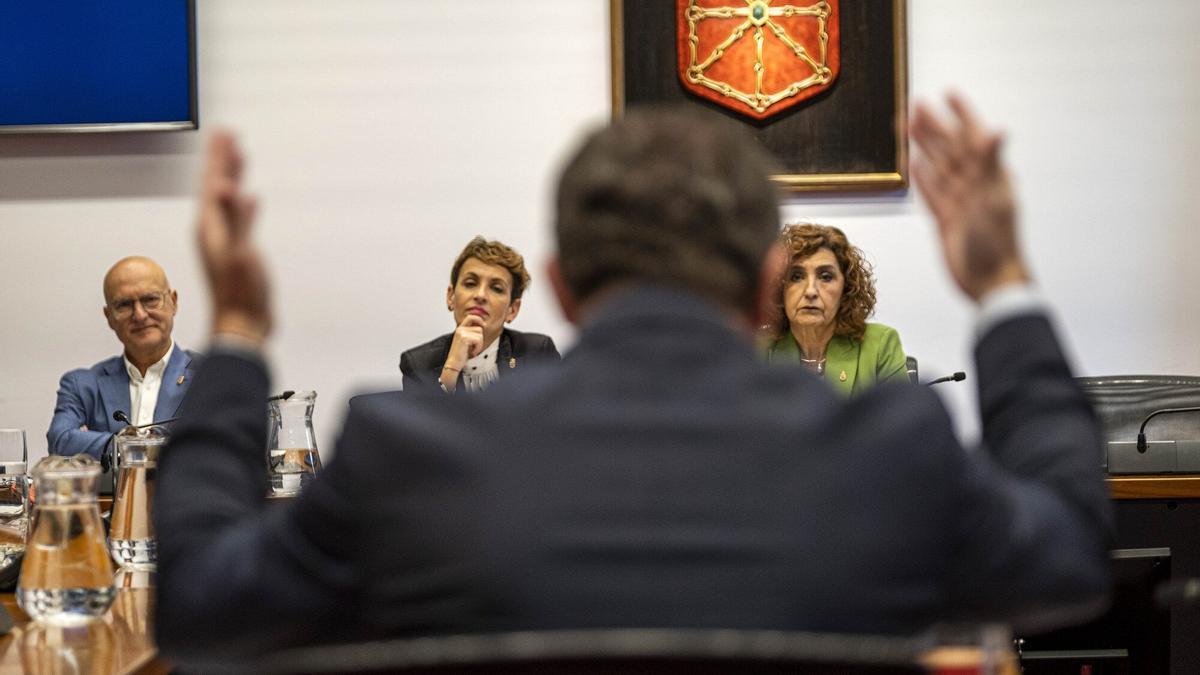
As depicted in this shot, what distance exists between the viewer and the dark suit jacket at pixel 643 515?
77 cm

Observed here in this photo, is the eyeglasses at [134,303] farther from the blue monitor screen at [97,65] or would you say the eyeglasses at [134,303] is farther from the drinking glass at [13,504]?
the drinking glass at [13,504]

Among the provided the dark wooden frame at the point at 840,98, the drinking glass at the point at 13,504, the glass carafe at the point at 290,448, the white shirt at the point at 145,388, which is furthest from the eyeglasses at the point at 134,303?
the drinking glass at the point at 13,504

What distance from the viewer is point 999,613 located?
866 millimetres

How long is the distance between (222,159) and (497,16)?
396 centimetres

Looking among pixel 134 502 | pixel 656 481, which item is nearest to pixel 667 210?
pixel 656 481

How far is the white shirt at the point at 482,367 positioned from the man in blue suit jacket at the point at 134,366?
3.08ft

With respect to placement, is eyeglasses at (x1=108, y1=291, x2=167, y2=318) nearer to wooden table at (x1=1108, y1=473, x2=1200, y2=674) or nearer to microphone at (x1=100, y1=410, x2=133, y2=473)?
microphone at (x1=100, y1=410, x2=133, y2=473)

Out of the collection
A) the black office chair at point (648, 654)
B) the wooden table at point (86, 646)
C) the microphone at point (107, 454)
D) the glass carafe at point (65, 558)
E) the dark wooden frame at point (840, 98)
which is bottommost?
the microphone at point (107, 454)

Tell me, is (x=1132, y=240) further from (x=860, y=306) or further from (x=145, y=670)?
(x=145, y=670)

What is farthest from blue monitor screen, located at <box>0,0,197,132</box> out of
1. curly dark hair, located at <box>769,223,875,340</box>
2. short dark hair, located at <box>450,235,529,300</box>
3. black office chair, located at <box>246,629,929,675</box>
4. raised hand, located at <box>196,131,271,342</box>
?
black office chair, located at <box>246,629,929,675</box>

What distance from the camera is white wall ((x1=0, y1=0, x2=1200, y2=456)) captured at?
4.67 m

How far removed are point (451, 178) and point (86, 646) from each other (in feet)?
11.5

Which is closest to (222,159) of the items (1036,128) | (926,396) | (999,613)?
(926,396)

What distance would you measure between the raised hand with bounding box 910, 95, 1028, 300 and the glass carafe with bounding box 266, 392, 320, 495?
A: 211 centimetres
